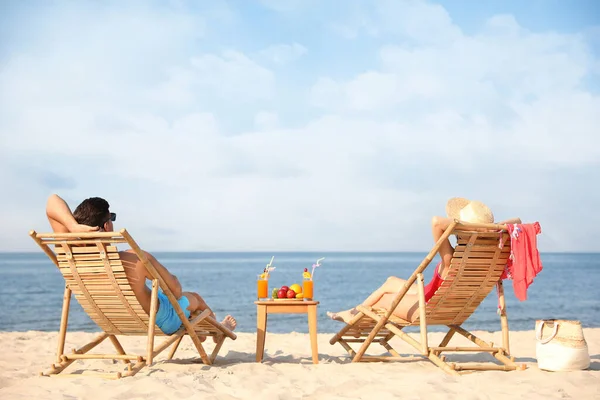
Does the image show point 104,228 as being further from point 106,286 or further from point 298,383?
point 298,383

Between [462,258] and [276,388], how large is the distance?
5.28ft

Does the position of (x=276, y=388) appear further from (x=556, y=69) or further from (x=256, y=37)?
(x=556, y=69)

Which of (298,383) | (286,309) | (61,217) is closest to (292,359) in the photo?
(286,309)

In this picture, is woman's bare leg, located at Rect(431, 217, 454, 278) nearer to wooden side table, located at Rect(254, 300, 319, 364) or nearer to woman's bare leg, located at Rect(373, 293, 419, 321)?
woman's bare leg, located at Rect(373, 293, 419, 321)

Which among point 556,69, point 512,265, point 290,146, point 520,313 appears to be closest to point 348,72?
point 556,69

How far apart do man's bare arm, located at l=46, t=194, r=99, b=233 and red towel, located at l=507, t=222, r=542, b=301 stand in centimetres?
289

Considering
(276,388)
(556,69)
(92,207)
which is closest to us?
(276,388)

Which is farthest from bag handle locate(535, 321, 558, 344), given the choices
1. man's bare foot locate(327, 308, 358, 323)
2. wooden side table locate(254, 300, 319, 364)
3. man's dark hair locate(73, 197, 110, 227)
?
man's dark hair locate(73, 197, 110, 227)

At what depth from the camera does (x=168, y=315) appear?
4.82 m

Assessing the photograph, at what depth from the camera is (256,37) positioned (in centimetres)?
1767

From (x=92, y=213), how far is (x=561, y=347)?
11.1ft

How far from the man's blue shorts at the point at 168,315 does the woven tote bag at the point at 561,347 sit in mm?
2564

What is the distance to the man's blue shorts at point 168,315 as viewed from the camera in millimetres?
4797

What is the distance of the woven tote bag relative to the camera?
463 centimetres
